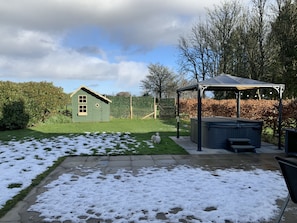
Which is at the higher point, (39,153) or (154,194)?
(39,153)

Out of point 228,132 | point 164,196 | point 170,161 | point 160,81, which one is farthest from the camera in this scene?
point 160,81

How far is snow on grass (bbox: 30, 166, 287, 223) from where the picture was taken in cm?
322

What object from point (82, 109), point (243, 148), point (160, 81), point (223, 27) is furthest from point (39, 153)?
point (160, 81)

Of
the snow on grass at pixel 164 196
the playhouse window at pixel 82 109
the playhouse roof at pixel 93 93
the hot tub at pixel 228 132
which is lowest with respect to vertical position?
the snow on grass at pixel 164 196

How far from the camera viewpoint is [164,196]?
3.87m

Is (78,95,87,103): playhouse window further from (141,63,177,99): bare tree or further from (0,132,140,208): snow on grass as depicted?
(141,63,177,99): bare tree

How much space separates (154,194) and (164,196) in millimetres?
166

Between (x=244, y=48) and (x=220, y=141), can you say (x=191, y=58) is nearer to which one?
(x=244, y=48)

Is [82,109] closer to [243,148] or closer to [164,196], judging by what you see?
[243,148]

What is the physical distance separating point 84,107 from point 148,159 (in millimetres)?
11924

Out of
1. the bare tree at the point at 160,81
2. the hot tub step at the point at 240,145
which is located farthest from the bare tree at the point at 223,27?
the hot tub step at the point at 240,145

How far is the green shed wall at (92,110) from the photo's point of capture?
56.7 ft

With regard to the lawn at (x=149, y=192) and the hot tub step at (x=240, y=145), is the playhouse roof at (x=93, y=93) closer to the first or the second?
the lawn at (x=149, y=192)

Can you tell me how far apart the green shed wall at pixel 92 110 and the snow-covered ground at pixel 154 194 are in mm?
11379
